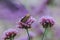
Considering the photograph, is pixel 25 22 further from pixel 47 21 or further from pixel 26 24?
pixel 47 21

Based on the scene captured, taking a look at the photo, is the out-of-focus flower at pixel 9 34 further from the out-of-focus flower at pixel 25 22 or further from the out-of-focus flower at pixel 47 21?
the out-of-focus flower at pixel 47 21

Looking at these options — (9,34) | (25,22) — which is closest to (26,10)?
(25,22)

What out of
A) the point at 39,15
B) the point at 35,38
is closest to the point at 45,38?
the point at 35,38

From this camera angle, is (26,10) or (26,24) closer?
(26,24)

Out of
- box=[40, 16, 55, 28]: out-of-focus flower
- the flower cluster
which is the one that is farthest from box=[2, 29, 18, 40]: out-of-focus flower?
box=[40, 16, 55, 28]: out-of-focus flower

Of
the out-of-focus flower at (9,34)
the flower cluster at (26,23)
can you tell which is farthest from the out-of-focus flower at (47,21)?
the out-of-focus flower at (9,34)
